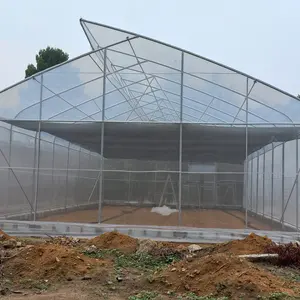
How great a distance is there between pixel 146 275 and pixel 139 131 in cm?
755

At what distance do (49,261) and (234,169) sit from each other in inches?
400

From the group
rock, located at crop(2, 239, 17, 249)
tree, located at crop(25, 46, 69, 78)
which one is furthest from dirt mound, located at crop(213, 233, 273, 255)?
tree, located at crop(25, 46, 69, 78)

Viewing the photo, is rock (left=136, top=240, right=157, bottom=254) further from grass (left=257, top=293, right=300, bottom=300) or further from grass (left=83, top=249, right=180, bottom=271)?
grass (left=257, top=293, right=300, bottom=300)

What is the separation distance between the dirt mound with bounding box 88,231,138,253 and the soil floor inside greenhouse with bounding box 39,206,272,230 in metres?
3.13

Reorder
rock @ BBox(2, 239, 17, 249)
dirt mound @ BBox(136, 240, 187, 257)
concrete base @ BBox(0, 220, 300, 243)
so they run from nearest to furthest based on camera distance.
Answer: dirt mound @ BBox(136, 240, 187, 257), rock @ BBox(2, 239, 17, 249), concrete base @ BBox(0, 220, 300, 243)

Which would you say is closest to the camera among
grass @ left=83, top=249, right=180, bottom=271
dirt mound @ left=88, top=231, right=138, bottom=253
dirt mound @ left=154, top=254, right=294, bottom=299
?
dirt mound @ left=154, top=254, right=294, bottom=299

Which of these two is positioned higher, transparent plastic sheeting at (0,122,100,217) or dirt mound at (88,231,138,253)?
transparent plastic sheeting at (0,122,100,217)

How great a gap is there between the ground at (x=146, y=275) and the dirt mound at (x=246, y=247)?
0.07 ft

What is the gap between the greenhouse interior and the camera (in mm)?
12961

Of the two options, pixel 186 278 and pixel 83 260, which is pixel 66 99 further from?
pixel 186 278

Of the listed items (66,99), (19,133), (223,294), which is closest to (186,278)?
(223,294)

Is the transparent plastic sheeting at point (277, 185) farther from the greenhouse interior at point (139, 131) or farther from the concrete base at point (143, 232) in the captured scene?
the concrete base at point (143, 232)

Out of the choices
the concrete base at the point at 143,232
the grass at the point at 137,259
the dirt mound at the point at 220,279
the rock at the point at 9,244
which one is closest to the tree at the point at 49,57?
the concrete base at the point at 143,232

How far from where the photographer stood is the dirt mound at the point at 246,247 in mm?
8727
